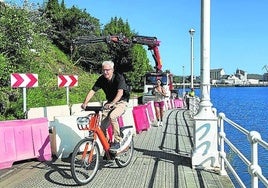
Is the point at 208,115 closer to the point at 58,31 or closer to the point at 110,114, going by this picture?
the point at 110,114

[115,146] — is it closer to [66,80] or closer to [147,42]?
[66,80]

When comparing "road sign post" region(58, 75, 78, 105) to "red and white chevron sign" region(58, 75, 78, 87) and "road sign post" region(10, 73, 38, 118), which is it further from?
"road sign post" region(10, 73, 38, 118)

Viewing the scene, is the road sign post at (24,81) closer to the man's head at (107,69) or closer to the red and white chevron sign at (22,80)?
the red and white chevron sign at (22,80)

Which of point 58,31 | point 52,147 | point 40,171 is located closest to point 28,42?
point 52,147

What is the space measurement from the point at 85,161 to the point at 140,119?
7.89 meters

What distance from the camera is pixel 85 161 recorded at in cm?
746

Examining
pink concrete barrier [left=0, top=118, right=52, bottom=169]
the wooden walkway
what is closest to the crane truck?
the wooden walkway

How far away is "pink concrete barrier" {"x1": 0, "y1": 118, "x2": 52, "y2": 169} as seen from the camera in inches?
346

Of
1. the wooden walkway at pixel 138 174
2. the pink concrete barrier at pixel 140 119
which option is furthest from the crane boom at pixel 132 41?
the wooden walkway at pixel 138 174

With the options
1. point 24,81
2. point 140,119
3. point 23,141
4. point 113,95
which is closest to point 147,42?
point 140,119

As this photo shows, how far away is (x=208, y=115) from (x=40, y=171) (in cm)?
354

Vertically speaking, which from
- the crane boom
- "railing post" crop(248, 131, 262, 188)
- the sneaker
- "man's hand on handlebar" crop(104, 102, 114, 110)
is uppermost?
the crane boom

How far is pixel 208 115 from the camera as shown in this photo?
8.82 metres

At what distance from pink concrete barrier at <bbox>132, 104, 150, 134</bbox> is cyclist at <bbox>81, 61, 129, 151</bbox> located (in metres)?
6.27
